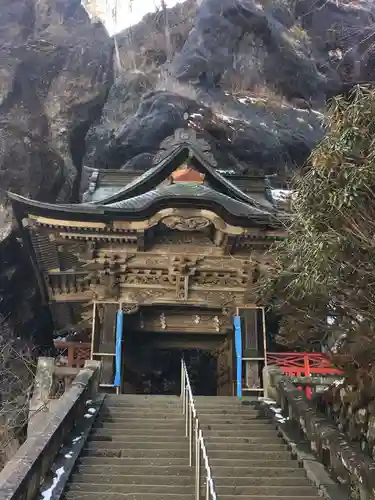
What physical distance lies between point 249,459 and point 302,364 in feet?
15.7

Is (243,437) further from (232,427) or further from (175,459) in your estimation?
(175,459)

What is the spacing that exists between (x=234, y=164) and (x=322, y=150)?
1512 cm

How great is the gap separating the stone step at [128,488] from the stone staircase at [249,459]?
0.38m

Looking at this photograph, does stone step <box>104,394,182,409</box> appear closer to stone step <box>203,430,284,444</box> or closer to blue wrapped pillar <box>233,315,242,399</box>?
stone step <box>203,430,284,444</box>

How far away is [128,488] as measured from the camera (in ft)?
14.6

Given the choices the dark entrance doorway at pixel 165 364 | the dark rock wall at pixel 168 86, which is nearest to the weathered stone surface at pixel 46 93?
the dark rock wall at pixel 168 86

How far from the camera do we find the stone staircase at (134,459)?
4402 mm

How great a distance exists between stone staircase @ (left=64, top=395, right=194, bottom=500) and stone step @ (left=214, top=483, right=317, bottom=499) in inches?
13.7

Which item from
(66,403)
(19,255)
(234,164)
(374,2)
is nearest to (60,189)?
(19,255)

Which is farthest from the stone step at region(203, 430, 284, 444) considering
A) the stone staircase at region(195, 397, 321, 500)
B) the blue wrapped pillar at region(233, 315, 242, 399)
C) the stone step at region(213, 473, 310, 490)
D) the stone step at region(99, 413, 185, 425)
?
the blue wrapped pillar at region(233, 315, 242, 399)

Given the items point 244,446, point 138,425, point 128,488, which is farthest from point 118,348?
point 128,488

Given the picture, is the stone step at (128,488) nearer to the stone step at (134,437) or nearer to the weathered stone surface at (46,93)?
the stone step at (134,437)

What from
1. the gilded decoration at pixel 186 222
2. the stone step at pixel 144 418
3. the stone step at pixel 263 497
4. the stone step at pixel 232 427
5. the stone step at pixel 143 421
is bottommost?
the stone step at pixel 263 497

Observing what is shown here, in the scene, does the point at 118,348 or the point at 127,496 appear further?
the point at 118,348
